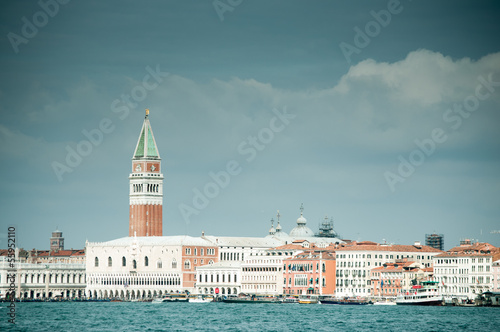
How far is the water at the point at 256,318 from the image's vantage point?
103500 millimetres

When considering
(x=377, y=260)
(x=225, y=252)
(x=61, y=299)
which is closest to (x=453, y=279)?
(x=377, y=260)

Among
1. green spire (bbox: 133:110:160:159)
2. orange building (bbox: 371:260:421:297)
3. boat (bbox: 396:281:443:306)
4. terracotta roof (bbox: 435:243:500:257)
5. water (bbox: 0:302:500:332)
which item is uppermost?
green spire (bbox: 133:110:160:159)

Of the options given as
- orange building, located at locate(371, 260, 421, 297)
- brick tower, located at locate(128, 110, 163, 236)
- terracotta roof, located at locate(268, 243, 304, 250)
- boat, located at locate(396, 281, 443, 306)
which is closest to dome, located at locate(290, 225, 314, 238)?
terracotta roof, located at locate(268, 243, 304, 250)

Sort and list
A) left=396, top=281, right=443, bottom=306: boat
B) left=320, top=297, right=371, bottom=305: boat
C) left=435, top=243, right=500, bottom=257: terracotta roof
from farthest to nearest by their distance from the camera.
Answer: left=320, top=297, right=371, bottom=305: boat < left=435, top=243, right=500, bottom=257: terracotta roof < left=396, top=281, right=443, bottom=306: boat

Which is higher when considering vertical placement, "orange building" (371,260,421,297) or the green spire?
the green spire

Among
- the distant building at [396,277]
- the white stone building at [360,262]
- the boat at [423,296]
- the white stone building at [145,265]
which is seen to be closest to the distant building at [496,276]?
the boat at [423,296]

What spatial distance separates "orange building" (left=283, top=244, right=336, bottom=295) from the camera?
16112 cm

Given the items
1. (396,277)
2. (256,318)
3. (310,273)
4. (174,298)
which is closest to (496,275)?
(396,277)

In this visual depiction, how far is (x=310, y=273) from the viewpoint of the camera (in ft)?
532

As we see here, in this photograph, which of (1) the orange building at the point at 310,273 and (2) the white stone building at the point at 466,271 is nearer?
(2) the white stone building at the point at 466,271

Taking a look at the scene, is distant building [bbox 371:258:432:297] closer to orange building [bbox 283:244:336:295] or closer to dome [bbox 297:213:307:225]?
orange building [bbox 283:244:336:295]

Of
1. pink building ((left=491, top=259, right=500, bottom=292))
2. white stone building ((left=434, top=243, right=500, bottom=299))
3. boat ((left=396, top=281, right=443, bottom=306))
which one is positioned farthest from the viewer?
white stone building ((left=434, top=243, right=500, bottom=299))

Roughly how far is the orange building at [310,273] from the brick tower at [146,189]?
26462 millimetres

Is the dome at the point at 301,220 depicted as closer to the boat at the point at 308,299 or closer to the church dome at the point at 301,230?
the church dome at the point at 301,230
